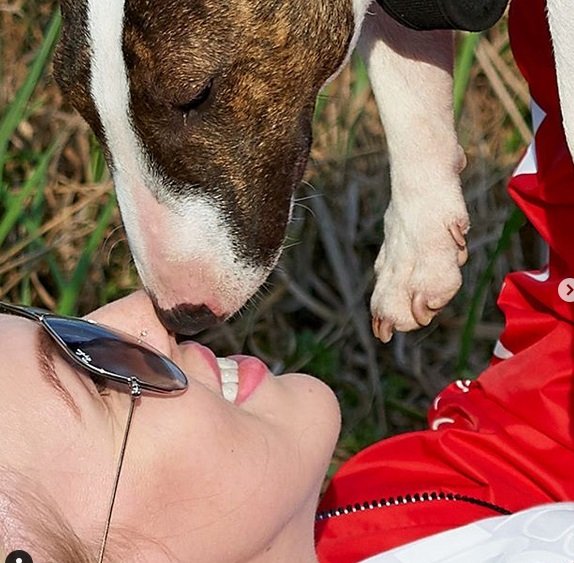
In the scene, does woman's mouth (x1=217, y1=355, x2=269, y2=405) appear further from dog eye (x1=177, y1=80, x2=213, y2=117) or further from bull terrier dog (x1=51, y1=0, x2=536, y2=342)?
dog eye (x1=177, y1=80, x2=213, y2=117)

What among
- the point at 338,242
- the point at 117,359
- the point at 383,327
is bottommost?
the point at 338,242

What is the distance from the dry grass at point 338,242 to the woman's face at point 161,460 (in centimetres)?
125

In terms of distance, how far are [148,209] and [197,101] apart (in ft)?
0.42

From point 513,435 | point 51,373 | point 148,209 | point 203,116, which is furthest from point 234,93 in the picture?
point 513,435

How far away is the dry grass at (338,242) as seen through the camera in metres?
2.66

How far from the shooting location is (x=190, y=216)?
1.54m

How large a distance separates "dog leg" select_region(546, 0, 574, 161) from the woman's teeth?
415 mm

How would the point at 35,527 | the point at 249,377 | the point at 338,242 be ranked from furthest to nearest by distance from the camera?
the point at 338,242 → the point at 249,377 → the point at 35,527

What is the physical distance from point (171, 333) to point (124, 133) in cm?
22

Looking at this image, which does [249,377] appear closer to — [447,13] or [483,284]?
[447,13]

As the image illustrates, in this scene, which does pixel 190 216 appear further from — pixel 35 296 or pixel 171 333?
pixel 35 296

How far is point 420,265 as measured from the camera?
1.85 meters

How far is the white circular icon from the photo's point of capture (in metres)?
1.71

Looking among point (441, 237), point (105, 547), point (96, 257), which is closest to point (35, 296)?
point (96, 257)
